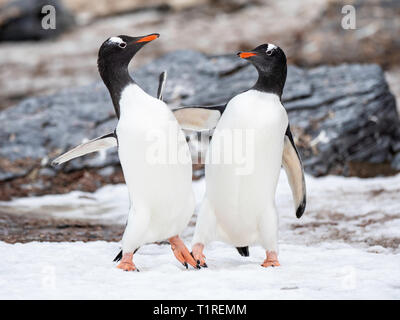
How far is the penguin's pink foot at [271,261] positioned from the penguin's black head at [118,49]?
52.6 inches

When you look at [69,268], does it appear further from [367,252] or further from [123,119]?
[367,252]

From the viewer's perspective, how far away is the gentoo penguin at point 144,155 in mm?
3102

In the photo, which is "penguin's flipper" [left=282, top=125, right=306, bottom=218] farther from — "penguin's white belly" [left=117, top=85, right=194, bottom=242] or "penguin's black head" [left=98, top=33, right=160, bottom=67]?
"penguin's black head" [left=98, top=33, right=160, bottom=67]

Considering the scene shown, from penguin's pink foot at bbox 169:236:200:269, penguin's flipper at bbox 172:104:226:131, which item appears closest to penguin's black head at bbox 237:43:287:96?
penguin's flipper at bbox 172:104:226:131

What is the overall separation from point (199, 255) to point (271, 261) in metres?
0.40

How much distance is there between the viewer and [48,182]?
6457 mm

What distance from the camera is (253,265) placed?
3.24 m

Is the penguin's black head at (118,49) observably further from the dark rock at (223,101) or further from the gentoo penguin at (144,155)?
the dark rock at (223,101)

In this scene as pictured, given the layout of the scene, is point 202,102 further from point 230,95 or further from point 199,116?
point 199,116

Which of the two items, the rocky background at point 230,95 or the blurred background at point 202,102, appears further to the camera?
the rocky background at point 230,95

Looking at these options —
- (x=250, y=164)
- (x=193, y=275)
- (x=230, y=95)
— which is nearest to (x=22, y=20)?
(x=230, y=95)

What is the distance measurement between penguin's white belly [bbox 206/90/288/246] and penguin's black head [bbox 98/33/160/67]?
0.63 meters

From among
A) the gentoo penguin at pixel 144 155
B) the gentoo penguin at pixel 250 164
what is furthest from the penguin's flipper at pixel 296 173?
the gentoo penguin at pixel 144 155
